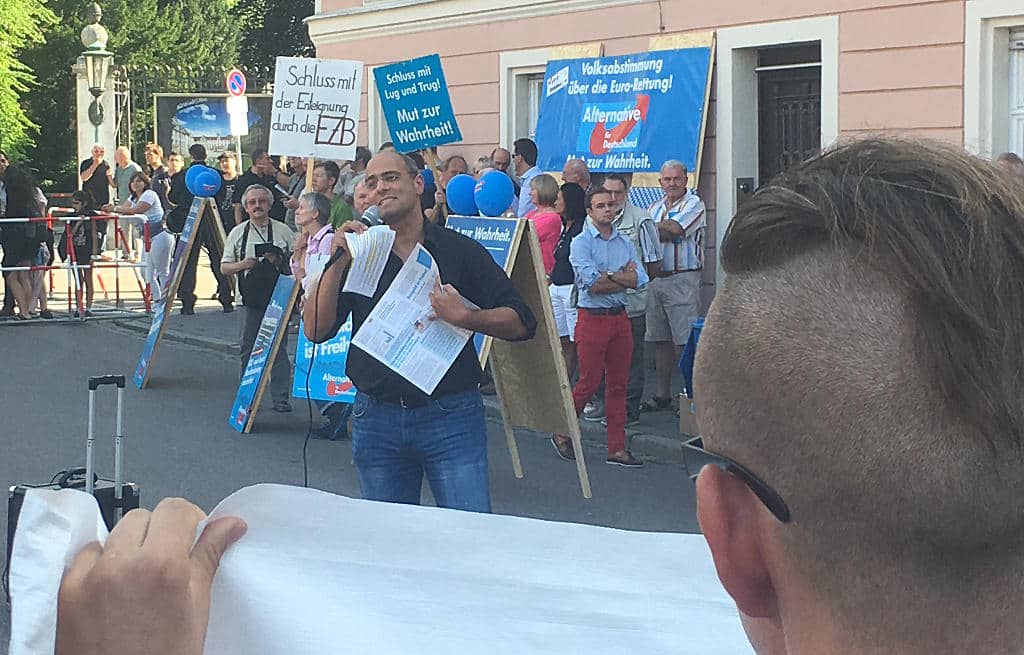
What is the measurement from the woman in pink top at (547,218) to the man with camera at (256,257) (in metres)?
2.02

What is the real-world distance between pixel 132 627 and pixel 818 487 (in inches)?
27.7

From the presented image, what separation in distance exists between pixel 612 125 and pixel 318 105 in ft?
15.1

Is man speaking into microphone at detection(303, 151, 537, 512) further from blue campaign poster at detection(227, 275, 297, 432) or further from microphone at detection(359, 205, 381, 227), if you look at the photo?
blue campaign poster at detection(227, 275, 297, 432)

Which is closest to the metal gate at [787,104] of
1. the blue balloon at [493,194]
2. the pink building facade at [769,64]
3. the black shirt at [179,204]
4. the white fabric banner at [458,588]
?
the pink building facade at [769,64]

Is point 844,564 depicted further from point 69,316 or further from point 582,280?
point 69,316

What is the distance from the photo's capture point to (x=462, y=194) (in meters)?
10.8

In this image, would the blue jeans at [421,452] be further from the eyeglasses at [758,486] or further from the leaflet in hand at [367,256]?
the eyeglasses at [758,486]

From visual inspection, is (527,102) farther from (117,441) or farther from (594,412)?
(117,441)

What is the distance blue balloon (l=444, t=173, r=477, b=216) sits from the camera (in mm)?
10844

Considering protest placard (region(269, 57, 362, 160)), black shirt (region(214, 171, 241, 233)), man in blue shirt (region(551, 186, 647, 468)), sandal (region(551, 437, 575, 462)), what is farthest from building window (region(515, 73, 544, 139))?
sandal (region(551, 437, 575, 462))

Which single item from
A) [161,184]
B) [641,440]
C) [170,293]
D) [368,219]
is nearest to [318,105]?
[170,293]

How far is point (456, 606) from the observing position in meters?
1.88

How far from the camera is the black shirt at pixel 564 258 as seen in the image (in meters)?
10.7

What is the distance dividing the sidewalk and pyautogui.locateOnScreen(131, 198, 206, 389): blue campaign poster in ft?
3.81
